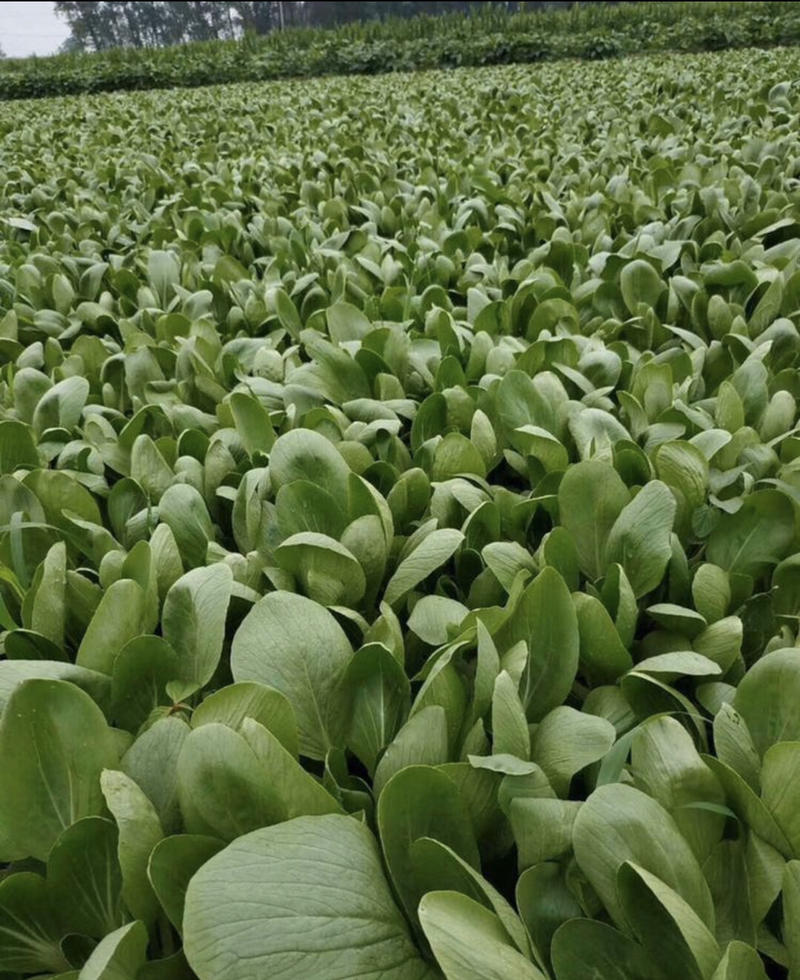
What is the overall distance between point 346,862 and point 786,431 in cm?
119

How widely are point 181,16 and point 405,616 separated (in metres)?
92.6

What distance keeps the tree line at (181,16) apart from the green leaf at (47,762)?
245ft

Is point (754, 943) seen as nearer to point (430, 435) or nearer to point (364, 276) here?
point (430, 435)

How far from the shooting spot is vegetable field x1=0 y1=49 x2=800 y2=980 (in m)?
→ 0.67

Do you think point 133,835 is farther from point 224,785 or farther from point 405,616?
point 405,616

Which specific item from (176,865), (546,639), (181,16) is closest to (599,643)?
(546,639)

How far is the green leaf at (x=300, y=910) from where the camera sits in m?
0.59

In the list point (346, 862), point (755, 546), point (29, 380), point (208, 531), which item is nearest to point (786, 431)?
point (755, 546)

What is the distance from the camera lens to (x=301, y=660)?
899 millimetres

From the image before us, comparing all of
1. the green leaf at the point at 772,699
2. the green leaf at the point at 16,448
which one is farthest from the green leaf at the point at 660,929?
the green leaf at the point at 16,448

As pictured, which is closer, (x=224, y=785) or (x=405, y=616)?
(x=224, y=785)

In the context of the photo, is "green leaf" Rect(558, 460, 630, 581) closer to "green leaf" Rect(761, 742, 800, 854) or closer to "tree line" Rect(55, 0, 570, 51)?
"green leaf" Rect(761, 742, 800, 854)

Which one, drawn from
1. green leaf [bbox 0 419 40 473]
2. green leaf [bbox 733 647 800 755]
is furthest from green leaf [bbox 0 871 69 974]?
green leaf [bbox 0 419 40 473]

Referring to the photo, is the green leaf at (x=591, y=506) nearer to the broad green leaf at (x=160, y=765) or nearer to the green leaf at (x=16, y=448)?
the broad green leaf at (x=160, y=765)
